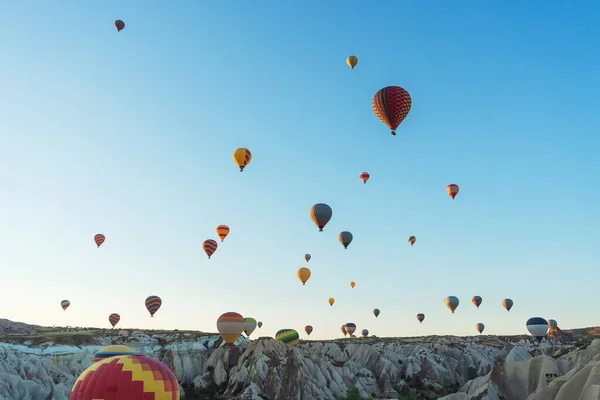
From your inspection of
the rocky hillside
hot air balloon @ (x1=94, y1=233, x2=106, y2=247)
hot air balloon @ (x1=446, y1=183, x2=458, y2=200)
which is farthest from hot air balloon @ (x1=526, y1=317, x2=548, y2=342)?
hot air balloon @ (x1=94, y1=233, x2=106, y2=247)

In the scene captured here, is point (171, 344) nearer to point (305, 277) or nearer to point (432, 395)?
point (305, 277)

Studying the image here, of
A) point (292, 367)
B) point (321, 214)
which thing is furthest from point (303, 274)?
point (321, 214)

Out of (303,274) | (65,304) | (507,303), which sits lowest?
(65,304)

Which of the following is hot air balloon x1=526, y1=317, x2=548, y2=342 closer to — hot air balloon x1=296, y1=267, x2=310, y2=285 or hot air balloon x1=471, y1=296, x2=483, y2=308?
hot air balloon x1=471, y1=296, x2=483, y2=308

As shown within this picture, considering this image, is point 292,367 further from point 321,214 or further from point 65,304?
point 65,304

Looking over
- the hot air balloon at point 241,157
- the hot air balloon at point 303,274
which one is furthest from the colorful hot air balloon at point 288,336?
the hot air balloon at point 241,157

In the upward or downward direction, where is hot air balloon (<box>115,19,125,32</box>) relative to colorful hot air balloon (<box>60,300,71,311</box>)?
upward
